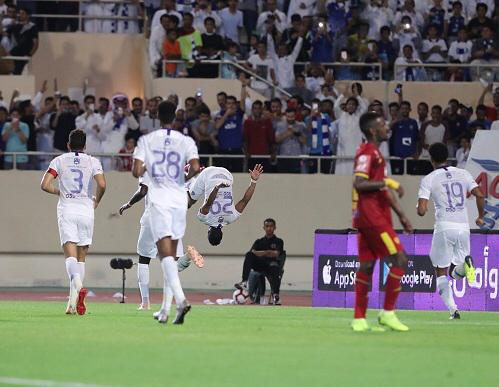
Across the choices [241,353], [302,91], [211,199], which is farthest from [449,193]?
[302,91]

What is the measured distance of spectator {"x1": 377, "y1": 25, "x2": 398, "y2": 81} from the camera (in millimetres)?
32781

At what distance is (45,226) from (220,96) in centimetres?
568

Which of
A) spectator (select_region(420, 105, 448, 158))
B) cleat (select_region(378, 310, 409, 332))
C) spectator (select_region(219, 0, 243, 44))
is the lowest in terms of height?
cleat (select_region(378, 310, 409, 332))

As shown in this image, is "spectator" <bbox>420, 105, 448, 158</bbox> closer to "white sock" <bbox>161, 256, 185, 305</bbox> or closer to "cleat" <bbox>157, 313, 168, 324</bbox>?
"cleat" <bbox>157, 313, 168, 324</bbox>

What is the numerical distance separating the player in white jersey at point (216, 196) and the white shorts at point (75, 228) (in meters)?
2.81

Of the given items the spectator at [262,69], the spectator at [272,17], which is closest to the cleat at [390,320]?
the spectator at [262,69]

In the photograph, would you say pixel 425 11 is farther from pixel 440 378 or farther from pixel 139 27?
pixel 440 378

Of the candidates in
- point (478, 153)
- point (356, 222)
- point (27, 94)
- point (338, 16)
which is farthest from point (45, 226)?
point (356, 222)

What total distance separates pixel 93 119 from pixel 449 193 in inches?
500

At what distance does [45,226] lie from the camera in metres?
31.9

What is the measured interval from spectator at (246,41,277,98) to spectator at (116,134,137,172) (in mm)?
3756

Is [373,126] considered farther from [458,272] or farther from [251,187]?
[251,187]

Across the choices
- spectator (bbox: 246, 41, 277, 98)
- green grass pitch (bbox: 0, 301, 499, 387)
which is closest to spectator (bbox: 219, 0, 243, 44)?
spectator (bbox: 246, 41, 277, 98)

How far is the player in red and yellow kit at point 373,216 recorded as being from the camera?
14.2 metres
